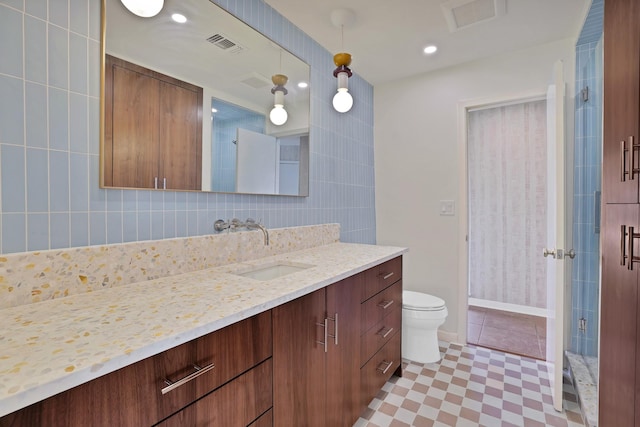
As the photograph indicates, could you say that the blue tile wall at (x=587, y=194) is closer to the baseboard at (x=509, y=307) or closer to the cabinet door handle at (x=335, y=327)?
the baseboard at (x=509, y=307)

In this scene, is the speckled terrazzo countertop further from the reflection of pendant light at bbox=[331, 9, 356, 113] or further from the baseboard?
the baseboard

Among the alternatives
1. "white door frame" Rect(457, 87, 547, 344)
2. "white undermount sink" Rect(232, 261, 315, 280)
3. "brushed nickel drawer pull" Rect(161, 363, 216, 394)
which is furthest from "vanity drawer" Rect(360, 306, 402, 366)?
"brushed nickel drawer pull" Rect(161, 363, 216, 394)

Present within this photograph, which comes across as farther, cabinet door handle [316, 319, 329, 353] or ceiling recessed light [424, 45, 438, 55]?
ceiling recessed light [424, 45, 438, 55]

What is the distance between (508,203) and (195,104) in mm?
3290

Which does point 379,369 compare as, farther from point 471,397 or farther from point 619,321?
point 619,321

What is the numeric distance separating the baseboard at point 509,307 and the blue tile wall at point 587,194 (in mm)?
1203

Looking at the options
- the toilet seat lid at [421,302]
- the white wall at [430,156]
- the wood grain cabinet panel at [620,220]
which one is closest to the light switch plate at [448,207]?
the white wall at [430,156]

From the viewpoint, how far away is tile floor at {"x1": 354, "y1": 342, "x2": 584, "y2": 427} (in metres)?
1.60

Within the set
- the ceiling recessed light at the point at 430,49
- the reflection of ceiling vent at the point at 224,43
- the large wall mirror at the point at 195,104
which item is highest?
the ceiling recessed light at the point at 430,49

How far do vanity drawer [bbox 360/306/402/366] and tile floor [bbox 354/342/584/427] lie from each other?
1.06 ft

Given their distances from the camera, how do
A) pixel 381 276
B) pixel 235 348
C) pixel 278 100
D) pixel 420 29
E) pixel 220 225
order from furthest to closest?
pixel 420 29, pixel 278 100, pixel 381 276, pixel 220 225, pixel 235 348

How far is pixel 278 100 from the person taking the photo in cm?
189

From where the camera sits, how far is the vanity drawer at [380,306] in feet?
5.18

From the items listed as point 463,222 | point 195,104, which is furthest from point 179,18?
point 463,222
